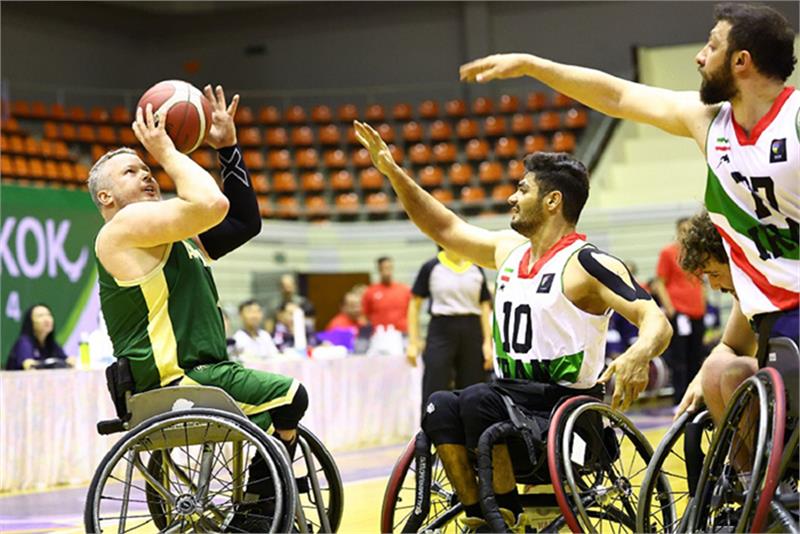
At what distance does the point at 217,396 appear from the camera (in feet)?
12.0

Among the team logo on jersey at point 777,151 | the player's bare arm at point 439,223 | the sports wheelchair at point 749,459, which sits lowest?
the sports wheelchair at point 749,459

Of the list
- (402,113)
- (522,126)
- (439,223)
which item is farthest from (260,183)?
(439,223)

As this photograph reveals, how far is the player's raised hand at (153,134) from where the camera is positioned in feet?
12.7

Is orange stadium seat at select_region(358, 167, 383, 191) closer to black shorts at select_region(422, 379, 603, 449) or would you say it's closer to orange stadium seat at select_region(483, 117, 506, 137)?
orange stadium seat at select_region(483, 117, 506, 137)

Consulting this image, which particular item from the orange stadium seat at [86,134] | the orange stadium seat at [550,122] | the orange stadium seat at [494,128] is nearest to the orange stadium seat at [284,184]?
the orange stadium seat at [86,134]

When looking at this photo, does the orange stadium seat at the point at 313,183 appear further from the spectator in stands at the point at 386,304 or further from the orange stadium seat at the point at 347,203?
the spectator in stands at the point at 386,304

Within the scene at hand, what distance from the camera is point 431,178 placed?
16.7 metres

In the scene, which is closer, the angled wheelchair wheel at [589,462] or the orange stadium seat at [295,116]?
the angled wheelchair wheel at [589,462]

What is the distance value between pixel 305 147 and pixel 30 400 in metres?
10.9

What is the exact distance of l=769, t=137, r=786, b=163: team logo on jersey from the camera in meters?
3.20

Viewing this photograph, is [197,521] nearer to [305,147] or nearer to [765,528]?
[765,528]

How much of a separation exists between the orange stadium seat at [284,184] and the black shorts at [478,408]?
1303 centimetres

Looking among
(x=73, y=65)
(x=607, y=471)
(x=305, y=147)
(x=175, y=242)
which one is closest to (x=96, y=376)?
(x=175, y=242)

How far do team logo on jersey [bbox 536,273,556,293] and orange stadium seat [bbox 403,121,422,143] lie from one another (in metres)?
13.5
